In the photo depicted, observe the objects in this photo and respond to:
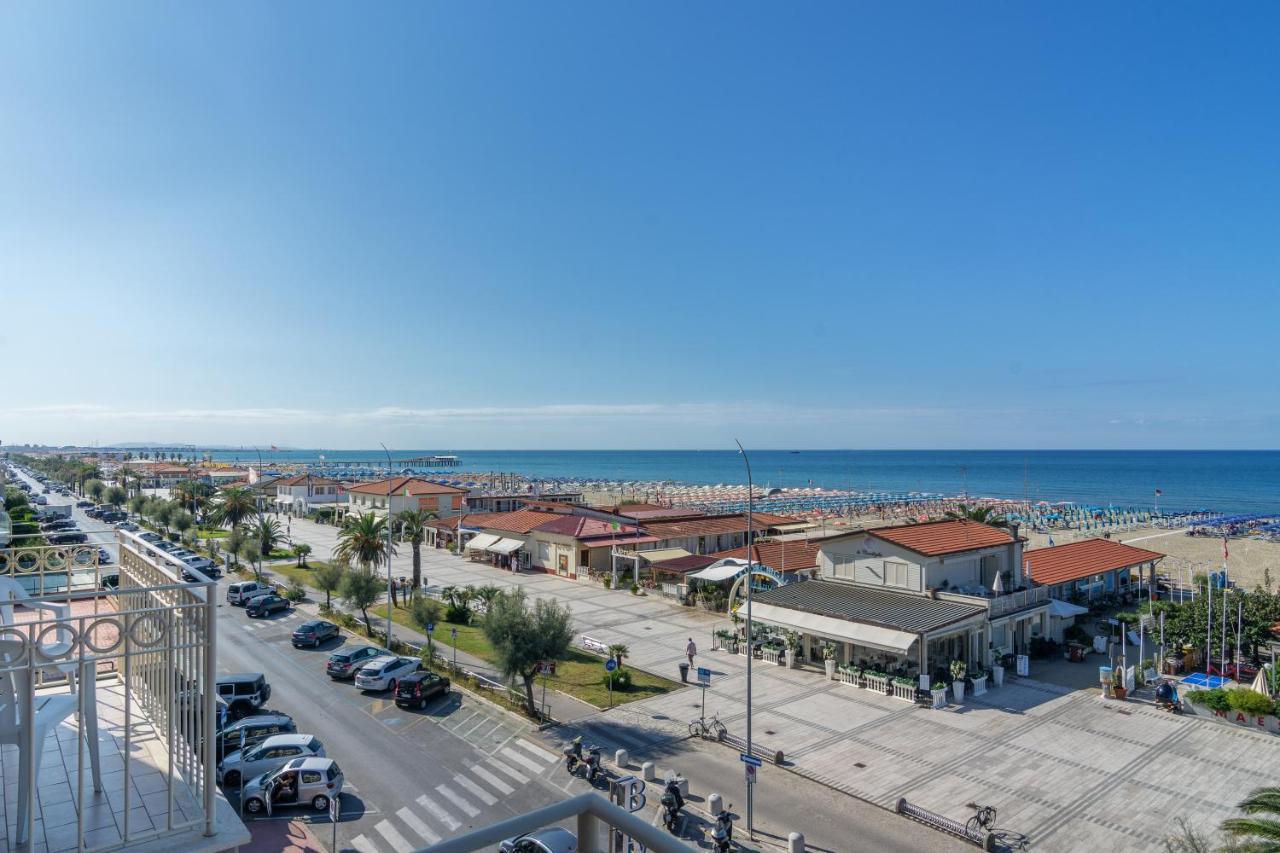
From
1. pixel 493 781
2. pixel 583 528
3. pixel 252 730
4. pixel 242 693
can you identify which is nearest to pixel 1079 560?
pixel 583 528

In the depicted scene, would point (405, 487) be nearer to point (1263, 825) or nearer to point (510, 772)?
point (510, 772)

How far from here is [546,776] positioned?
19531 millimetres

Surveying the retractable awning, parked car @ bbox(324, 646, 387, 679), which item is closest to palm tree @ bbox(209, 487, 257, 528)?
parked car @ bbox(324, 646, 387, 679)

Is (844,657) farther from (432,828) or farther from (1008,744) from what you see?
(432,828)

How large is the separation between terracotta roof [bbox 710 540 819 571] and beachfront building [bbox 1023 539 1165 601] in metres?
11.9

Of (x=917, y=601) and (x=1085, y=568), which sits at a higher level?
(x=917, y=601)

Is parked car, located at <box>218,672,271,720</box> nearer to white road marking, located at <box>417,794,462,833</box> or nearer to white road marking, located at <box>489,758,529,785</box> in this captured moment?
white road marking, located at <box>417,794,462,833</box>

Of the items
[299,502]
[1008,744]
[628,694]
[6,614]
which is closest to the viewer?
[6,614]

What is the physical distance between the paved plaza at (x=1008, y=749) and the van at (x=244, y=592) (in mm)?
24177

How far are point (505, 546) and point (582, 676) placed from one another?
90.1 feet

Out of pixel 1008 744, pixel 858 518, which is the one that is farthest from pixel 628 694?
pixel 858 518

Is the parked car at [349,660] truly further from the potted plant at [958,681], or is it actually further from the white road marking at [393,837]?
the potted plant at [958,681]

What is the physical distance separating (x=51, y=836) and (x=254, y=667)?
27.4 metres

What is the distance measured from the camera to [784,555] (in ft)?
140
